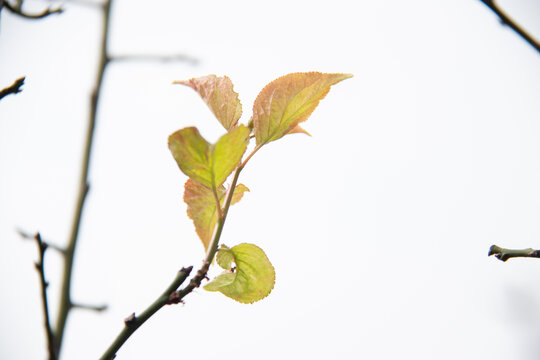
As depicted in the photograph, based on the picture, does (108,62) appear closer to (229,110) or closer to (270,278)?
(229,110)

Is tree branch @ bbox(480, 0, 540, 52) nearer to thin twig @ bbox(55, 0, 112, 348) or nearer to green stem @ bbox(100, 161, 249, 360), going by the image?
→ green stem @ bbox(100, 161, 249, 360)

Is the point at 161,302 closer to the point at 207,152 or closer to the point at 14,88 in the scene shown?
the point at 207,152

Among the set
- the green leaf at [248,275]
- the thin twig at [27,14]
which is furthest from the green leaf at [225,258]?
the thin twig at [27,14]

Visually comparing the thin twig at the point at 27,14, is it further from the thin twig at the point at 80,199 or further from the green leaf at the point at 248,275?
the green leaf at the point at 248,275

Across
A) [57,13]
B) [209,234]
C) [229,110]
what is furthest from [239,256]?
[57,13]

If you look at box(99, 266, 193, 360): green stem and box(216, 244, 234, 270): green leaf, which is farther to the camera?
box(216, 244, 234, 270): green leaf

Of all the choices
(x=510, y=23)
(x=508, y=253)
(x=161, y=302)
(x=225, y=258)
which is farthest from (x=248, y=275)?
(x=510, y=23)

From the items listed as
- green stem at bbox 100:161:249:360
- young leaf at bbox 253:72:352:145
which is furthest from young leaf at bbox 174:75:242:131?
green stem at bbox 100:161:249:360
